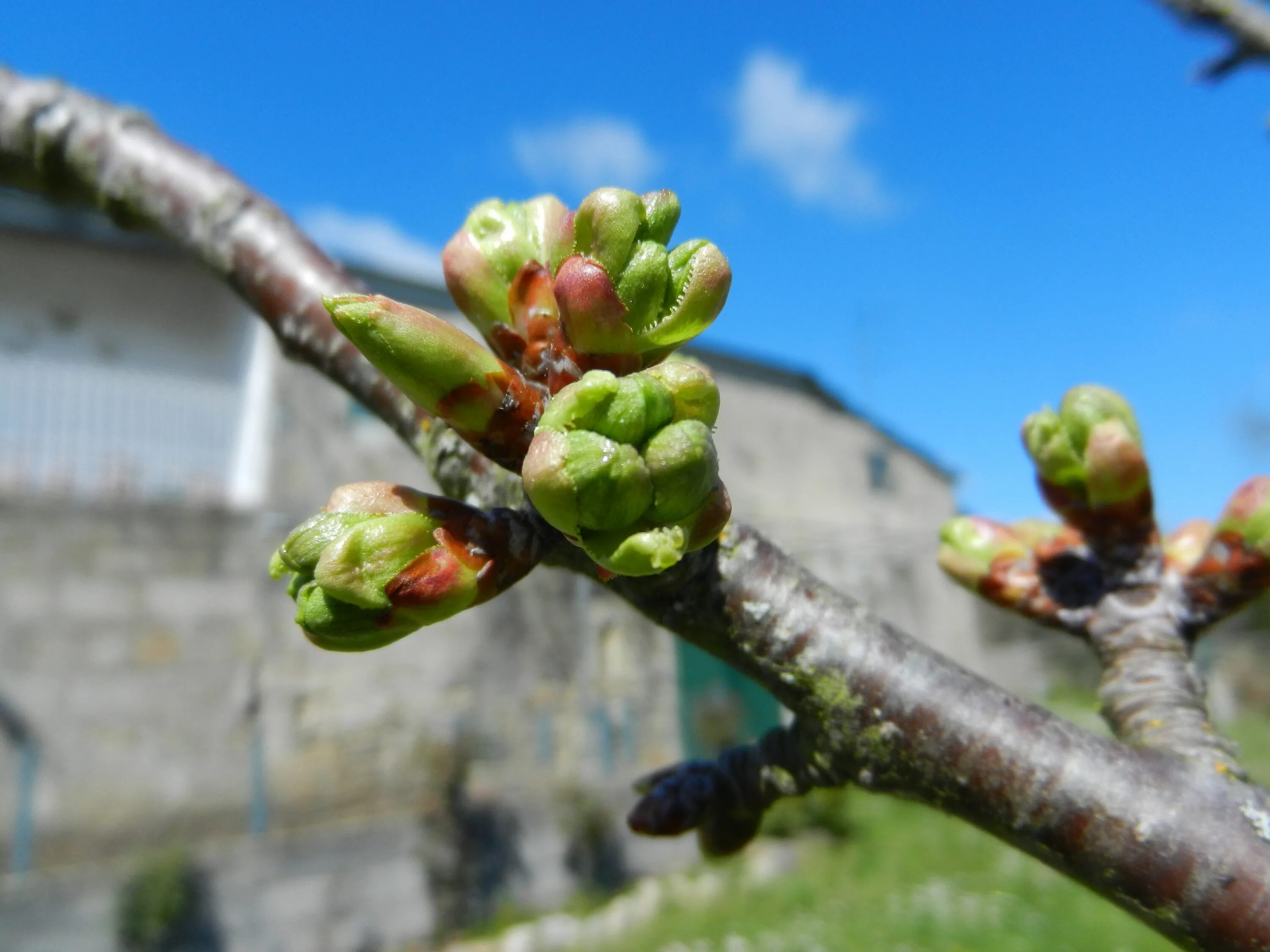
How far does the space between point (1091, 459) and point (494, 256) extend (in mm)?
836

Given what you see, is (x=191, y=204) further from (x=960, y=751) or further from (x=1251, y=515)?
(x=1251, y=515)

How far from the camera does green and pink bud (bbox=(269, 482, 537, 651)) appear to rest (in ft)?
2.62

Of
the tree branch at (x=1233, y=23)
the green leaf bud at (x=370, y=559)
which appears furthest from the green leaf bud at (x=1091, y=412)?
the tree branch at (x=1233, y=23)

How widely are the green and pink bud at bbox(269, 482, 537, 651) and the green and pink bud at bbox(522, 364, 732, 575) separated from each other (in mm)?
130

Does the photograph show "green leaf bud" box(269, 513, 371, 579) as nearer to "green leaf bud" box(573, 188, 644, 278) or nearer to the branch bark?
the branch bark

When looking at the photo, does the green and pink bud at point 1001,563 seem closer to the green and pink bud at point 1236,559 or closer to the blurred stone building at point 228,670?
the green and pink bud at point 1236,559

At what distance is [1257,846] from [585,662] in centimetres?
985

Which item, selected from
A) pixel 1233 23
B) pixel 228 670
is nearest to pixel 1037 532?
pixel 1233 23

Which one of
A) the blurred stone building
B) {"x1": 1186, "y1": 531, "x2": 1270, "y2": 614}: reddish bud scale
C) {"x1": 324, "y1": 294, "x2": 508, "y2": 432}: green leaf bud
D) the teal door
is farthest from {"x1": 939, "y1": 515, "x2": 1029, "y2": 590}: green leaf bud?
the teal door

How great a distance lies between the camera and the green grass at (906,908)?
650 cm

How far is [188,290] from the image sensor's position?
1214 cm

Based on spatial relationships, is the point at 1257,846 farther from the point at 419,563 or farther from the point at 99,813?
the point at 99,813

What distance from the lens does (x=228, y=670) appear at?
833 centimetres

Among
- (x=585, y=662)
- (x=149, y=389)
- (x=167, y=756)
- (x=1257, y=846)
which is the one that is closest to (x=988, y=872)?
(x=585, y=662)
